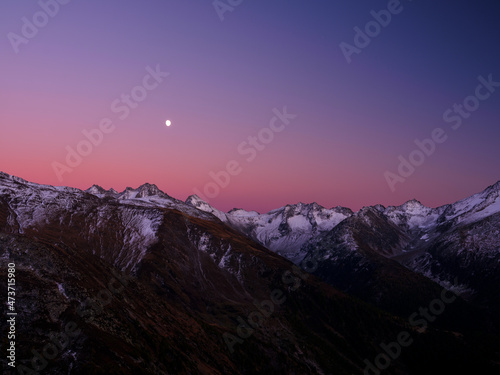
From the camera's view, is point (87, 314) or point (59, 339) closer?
point (59, 339)

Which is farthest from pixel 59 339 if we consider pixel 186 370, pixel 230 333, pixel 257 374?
pixel 230 333

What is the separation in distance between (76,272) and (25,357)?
47.2 meters

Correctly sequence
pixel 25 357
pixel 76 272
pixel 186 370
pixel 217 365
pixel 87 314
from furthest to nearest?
pixel 217 365
pixel 76 272
pixel 186 370
pixel 87 314
pixel 25 357

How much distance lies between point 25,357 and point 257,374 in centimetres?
9781

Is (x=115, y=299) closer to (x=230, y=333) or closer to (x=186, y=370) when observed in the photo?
(x=186, y=370)

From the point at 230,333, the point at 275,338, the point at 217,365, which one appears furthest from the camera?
the point at 275,338

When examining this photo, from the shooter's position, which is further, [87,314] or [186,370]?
[186,370]

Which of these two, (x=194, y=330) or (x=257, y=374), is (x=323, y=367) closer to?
(x=257, y=374)

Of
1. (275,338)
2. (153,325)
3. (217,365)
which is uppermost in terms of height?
(153,325)

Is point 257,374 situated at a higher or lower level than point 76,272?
lower

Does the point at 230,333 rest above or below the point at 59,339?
below

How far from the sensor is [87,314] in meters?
86.1

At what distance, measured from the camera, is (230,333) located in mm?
171500

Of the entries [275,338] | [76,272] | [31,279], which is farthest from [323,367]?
[31,279]
